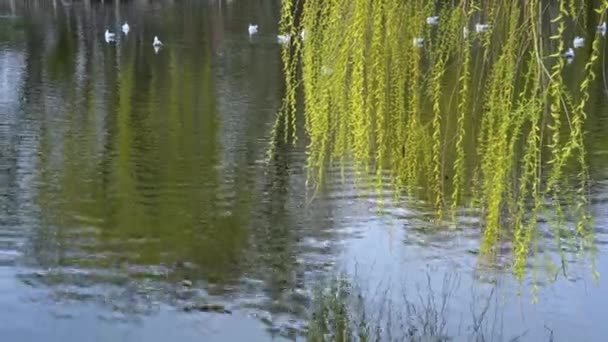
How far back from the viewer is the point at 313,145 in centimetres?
151

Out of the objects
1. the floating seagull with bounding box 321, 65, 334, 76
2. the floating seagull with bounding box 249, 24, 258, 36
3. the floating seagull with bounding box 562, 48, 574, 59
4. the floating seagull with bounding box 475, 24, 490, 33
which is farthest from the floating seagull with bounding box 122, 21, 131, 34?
the floating seagull with bounding box 321, 65, 334, 76

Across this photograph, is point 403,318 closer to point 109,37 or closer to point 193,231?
point 193,231

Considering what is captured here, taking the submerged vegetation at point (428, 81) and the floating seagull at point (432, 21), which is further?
the floating seagull at point (432, 21)

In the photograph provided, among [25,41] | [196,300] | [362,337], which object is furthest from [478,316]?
[25,41]

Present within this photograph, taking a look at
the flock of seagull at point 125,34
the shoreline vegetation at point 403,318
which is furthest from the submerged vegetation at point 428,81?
the flock of seagull at point 125,34

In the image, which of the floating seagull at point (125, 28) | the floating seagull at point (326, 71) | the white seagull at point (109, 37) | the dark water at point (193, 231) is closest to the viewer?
the floating seagull at point (326, 71)

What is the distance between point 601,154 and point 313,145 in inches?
243

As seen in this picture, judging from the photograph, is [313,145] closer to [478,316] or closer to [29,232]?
[478,316]

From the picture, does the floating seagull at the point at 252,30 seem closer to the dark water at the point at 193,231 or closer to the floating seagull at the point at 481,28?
the dark water at the point at 193,231

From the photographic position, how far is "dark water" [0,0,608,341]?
4.46 meters

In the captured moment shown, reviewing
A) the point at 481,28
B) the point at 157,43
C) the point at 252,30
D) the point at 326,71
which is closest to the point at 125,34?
the point at 157,43

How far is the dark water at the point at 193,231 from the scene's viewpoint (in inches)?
175

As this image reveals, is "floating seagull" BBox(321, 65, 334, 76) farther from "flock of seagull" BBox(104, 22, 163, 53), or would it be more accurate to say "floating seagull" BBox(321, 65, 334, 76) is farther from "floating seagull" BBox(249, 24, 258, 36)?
"floating seagull" BBox(249, 24, 258, 36)

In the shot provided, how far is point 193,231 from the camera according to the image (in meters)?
5.79
